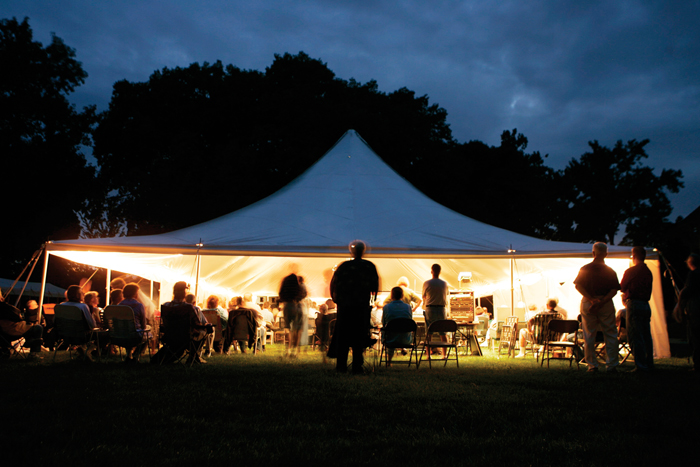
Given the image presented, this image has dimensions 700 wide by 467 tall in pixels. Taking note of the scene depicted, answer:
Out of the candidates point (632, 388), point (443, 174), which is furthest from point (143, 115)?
point (632, 388)

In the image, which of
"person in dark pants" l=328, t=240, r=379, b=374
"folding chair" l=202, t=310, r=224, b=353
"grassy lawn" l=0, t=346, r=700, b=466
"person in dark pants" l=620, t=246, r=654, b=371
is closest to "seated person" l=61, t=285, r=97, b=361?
"folding chair" l=202, t=310, r=224, b=353

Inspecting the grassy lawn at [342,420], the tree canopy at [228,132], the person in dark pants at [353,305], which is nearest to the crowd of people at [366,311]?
the person in dark pants at [353,305]

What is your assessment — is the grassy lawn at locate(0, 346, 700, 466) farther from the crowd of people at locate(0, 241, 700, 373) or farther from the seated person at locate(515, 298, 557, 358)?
the seated person at locate(515, 298, 557, 358)

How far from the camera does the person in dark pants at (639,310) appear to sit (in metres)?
6.02

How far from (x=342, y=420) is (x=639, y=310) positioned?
174 inches

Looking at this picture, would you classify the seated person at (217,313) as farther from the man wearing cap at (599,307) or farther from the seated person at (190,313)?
the man wearing cap at (599,307)

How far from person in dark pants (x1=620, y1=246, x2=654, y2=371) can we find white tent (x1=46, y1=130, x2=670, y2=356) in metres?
2.71

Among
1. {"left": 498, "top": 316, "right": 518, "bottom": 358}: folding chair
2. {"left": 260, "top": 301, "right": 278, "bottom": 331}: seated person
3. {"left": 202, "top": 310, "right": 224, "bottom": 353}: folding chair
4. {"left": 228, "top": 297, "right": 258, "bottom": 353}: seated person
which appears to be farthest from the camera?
{"left": 260, "top": 301, "right": 278, "bottom": 331}: seated person

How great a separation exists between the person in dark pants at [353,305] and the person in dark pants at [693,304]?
352 cm

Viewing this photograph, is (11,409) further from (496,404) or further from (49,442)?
(496,404)

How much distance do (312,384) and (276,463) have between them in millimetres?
2383

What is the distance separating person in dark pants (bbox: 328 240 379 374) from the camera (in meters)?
5.75

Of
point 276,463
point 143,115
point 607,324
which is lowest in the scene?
point 276,463

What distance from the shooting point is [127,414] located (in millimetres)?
3146
